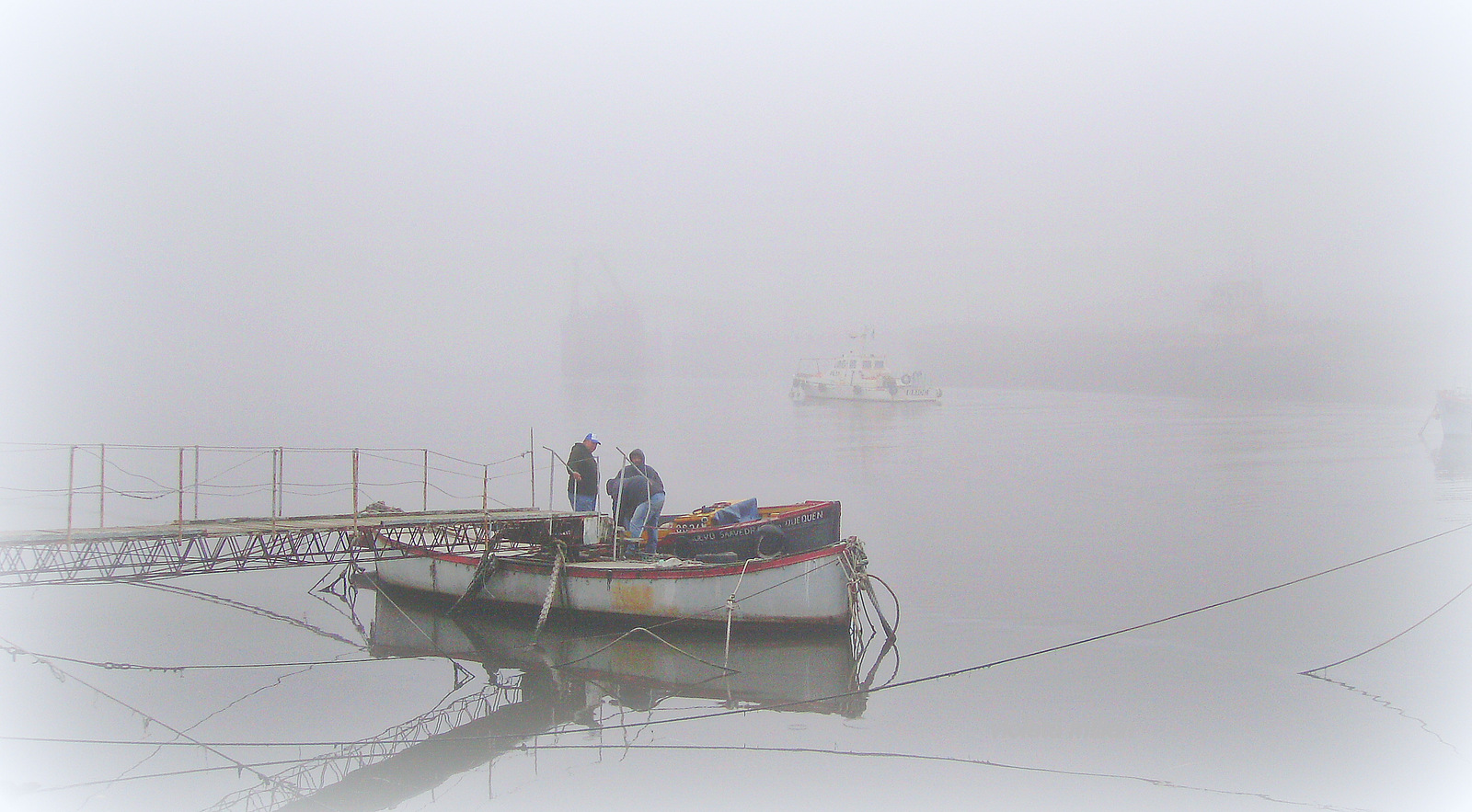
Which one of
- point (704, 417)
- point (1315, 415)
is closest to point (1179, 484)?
point (704, 417)

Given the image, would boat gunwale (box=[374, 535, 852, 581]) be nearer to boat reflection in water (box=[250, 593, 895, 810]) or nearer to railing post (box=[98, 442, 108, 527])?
boat reflection in water (box=[250, 593, 895, 810])

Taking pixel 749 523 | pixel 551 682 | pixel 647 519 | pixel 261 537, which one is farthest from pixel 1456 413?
pixel 261 537

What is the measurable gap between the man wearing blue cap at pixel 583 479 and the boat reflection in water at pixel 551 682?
209cm

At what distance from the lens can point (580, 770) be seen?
10266 millimetres

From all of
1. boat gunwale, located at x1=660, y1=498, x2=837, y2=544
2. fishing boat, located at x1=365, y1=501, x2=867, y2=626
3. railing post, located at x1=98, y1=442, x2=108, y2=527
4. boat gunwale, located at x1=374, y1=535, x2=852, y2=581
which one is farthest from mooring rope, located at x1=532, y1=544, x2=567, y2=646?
railing post, located at x1=98, y1=442, x2=108, y2=527

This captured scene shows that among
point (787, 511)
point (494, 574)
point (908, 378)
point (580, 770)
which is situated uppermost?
point (908, 378)

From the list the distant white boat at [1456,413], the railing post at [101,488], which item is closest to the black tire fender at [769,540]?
the railing post at [101,488]

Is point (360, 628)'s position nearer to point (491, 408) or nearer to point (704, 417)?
point (704, 417)

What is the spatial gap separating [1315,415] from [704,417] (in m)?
67.6

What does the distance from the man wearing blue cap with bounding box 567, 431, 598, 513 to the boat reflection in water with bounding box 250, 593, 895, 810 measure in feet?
6.87

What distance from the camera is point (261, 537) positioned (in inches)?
523

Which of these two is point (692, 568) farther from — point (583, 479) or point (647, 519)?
point (583, 479)

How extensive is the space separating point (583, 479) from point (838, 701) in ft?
20.4

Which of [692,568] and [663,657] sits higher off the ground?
[692,568]
